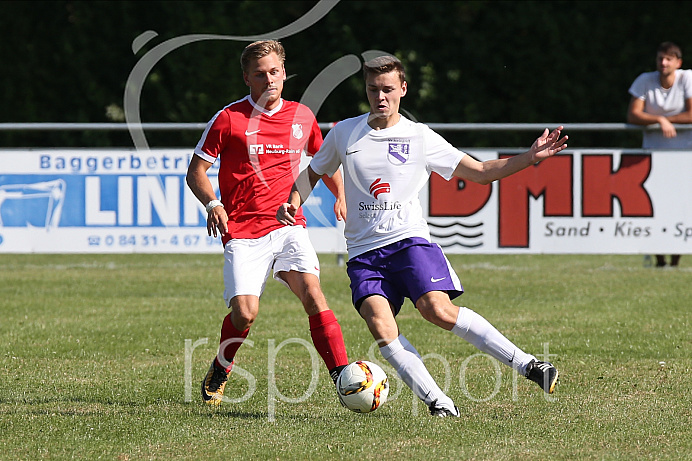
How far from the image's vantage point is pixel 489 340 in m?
5.46

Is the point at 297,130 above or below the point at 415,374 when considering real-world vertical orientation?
above

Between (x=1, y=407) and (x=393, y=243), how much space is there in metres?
2.38

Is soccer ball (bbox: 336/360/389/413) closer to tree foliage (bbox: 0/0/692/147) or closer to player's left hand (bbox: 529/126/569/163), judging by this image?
player's left hand (bbox: 529/126/569/163)

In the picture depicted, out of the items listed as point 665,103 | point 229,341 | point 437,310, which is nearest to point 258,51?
point 229,341

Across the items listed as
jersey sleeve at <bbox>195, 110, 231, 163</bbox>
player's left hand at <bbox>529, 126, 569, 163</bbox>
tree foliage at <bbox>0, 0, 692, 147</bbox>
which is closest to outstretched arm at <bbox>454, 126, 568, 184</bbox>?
player's left hand at <bbox>529, 126, 569, 163</bbox>

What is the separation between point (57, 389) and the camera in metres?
6.24

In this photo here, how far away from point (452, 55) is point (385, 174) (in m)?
15.7

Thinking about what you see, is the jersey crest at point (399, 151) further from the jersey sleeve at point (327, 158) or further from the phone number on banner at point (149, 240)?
the phone number on banner at point (149, 240)

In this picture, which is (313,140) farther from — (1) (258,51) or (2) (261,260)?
(2) (261,260)

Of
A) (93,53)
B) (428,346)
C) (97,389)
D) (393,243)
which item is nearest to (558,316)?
(428,346)

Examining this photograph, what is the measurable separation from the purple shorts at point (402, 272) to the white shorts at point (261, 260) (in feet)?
1.66

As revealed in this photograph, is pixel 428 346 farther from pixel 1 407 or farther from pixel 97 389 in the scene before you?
pixel 1 407

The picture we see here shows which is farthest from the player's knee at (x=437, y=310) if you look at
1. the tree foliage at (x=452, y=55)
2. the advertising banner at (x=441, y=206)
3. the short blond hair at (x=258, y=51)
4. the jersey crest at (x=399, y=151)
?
the tree foliage at (x=452, y=55)

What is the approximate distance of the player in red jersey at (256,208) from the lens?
5855mm
